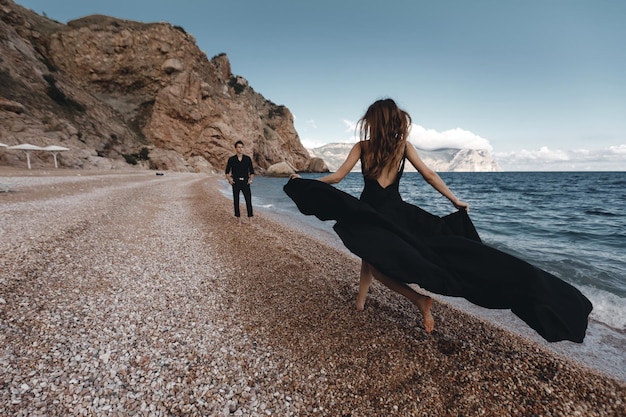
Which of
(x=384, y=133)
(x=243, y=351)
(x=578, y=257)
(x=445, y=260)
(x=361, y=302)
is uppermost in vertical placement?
(x=384, y=133)

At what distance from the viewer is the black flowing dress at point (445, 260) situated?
7.93 feet

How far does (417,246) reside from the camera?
9.20 ft

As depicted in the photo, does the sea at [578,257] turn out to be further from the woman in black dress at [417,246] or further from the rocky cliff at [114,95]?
the rocky cliff at [114,95]

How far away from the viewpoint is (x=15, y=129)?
27.2 m

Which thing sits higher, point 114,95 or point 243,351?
point 114,95

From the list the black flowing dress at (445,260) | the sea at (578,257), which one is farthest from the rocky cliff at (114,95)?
the black flowing dress at (445,260)

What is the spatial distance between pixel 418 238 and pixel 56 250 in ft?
21.3

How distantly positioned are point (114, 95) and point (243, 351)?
202ft

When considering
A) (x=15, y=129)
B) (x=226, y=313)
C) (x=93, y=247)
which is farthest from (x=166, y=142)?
(x=226, y=313)

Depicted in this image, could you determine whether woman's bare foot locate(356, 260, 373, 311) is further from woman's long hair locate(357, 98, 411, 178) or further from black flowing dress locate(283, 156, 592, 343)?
woman's long hair locate(357, 98, 411, 178)

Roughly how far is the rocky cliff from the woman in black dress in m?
37.0

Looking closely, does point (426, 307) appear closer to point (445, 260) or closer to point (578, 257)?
point (445, 260)

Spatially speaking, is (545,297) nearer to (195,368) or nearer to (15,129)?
(195,368)

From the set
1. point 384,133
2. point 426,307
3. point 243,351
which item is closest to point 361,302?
point 426,307
